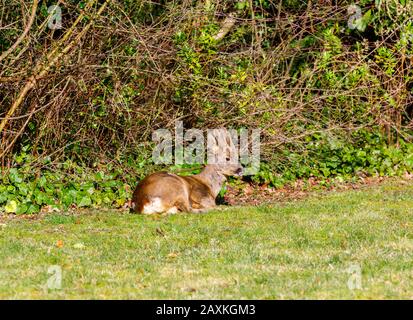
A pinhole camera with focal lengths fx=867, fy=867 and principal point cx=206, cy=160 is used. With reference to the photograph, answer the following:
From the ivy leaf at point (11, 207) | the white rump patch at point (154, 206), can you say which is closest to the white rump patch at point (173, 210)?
the white rump patch at point (154, 206)

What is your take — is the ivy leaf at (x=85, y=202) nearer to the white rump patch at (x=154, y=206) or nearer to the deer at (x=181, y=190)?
the deer at (x=181, y=190)

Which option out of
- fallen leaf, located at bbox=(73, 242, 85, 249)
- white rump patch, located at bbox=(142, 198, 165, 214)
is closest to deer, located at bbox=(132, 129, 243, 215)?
white rump patch, located at bbox=(142, 198, 165, 214)

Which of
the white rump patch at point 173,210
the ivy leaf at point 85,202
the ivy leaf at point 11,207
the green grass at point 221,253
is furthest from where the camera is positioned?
the ivy leaf at point 85,202

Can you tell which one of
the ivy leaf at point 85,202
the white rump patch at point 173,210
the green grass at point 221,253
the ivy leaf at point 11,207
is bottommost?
the green grass at point 221,253

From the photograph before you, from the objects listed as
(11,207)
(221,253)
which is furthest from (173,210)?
(221,253)

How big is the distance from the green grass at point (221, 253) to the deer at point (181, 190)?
0.94ft

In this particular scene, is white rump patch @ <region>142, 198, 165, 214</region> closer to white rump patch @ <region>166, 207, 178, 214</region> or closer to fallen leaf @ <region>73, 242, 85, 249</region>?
white rump patch @ <region>166, 207, 178, 214</region>

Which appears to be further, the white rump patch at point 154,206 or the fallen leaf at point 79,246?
the white rump patch at point 154,206

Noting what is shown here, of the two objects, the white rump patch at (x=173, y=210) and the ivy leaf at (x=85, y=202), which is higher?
the ivy leaf at (x=85, y=202)

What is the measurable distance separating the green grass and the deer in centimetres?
29

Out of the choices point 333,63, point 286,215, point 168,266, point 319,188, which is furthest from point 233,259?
point 333,63

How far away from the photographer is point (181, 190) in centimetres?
1213

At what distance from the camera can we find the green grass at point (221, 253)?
7473 mm
